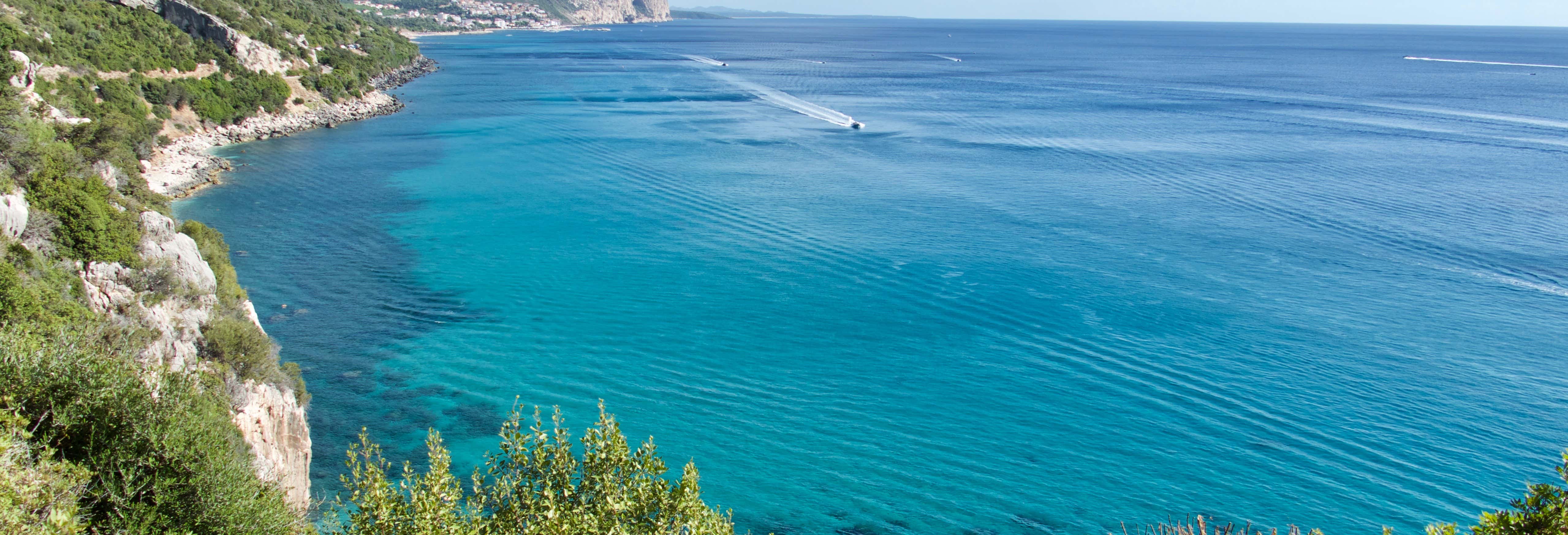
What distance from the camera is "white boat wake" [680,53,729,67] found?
13200 centimetres

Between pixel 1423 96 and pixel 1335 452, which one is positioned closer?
pixel 1335 452

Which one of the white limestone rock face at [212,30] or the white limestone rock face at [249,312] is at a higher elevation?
the white limestone rock face at [212,30]

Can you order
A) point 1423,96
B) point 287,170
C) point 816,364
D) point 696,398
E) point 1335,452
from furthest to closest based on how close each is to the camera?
point 1423,96 → point 287,170 → point 816,364 → point 696,398 → point 1335,452

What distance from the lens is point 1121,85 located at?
101500mm

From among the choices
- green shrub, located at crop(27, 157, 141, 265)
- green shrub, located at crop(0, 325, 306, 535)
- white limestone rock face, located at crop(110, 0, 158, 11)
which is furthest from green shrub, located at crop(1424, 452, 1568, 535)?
white limestone rock face, located at crop(110, 0, 158, 11)

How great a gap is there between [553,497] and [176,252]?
1685cm

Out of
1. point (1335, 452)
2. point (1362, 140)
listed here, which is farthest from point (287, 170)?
point (1362, 140)

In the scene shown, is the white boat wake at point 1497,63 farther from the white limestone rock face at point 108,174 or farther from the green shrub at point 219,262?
the white limestone rock face at point 108,174

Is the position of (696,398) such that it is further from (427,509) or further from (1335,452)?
(1335,452)

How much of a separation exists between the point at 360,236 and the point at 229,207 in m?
9.11

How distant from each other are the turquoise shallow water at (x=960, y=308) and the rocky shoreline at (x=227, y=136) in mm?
1543

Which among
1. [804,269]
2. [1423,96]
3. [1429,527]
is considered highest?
[1423,96]

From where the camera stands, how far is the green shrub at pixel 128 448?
466 inches

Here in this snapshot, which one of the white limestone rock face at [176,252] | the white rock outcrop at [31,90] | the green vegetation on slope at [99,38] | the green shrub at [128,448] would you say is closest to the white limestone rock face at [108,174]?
the white limestone rock face at [176,252]
